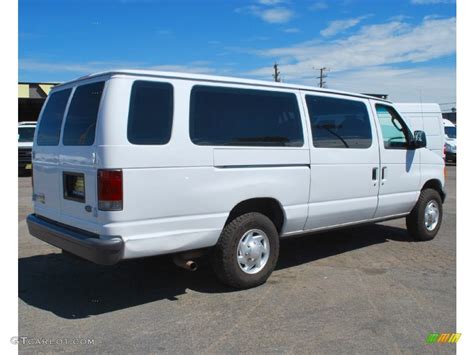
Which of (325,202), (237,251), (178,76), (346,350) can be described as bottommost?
(346,350)

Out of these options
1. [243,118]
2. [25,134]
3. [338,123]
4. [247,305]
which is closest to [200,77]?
[243,118]

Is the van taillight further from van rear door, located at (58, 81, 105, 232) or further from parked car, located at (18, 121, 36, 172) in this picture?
parked car, located at (18, 121, 36, 172)

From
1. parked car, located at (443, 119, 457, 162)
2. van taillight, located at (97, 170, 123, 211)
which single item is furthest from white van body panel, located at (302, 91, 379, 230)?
parked car, located at (443, 119, 457, 162)

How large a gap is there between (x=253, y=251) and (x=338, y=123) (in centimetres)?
200

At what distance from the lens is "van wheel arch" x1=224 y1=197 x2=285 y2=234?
4909mm

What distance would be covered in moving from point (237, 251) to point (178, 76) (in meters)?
1.83

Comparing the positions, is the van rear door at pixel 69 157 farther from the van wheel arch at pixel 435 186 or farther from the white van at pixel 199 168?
the van wheel arch at pixel 435 186

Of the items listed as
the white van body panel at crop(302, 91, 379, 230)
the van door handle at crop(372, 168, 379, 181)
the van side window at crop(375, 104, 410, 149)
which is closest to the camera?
the white van body panel at crop(302, 91, 379, 230)

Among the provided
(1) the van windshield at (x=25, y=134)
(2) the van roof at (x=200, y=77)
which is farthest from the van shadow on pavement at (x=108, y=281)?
(1) the van windshield at (x=25, y=134)

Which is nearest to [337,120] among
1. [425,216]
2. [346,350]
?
[425,216]

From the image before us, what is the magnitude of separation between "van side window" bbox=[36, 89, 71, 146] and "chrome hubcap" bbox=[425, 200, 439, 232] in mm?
5349

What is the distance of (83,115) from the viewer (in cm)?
Result: 438

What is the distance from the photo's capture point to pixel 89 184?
4.14 metres

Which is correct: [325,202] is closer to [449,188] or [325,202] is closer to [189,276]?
[189,276]
